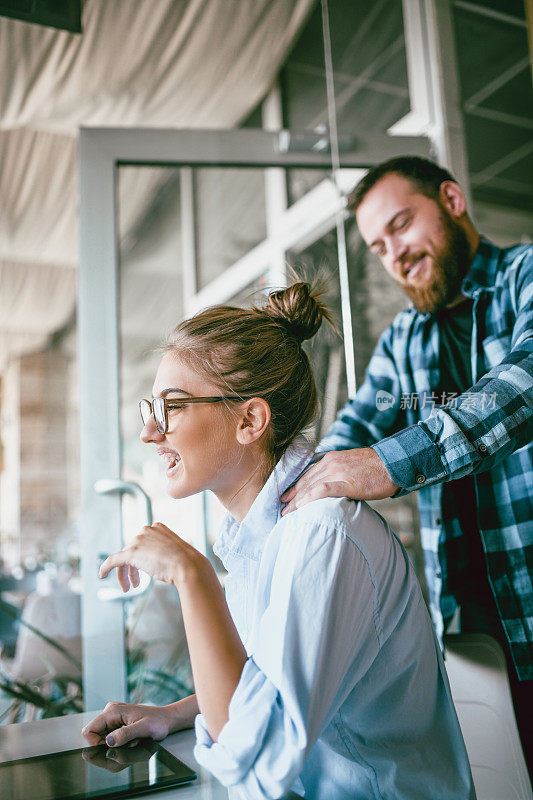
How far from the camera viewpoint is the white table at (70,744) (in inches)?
36.3

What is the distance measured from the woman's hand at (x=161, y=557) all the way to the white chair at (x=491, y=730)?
906 mm

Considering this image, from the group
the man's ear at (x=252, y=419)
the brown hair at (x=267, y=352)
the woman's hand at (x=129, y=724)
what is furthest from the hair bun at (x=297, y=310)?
the woman's hand at (x=129, y=724)

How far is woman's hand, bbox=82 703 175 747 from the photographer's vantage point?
3.55 ft

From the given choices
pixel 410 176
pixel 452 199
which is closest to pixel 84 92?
pixel 410 176

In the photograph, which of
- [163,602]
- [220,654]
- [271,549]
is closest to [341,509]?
[271,549]

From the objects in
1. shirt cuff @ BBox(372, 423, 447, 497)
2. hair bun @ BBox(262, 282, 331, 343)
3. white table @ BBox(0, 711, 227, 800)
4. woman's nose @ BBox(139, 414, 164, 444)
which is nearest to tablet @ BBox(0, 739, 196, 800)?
white table @ BBox(0, 711, 227, 800)

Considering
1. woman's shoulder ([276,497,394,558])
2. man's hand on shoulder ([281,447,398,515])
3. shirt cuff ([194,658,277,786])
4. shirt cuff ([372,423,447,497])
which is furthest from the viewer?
shirt cuff ([372,423,447,497])

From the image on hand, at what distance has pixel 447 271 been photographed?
1.71m

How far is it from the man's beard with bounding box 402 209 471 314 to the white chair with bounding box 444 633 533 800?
0.83m

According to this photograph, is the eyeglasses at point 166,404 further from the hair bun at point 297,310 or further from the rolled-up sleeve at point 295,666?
the rolled-up sleeve at point 295,666

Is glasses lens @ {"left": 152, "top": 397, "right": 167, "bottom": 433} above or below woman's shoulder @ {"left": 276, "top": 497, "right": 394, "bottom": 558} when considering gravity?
above

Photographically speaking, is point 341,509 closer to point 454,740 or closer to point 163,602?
point 454,740

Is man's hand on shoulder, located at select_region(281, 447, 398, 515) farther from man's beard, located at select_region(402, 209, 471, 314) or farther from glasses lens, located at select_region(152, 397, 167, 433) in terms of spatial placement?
man's beard, located at select_region(402, 209, 471, 314)

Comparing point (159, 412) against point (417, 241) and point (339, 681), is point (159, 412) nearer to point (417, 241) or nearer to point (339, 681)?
point (339, 681)
